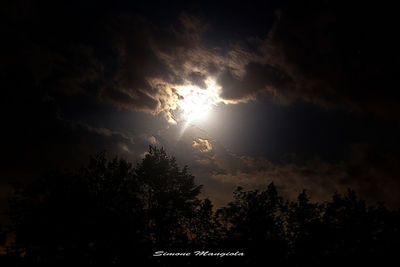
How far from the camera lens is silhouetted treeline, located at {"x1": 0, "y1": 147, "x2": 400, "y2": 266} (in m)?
23.2

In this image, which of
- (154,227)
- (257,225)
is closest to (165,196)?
(154,227)

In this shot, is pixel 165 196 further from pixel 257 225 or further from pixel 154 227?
pixel 257 225

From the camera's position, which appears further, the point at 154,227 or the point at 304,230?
the point at 304,230

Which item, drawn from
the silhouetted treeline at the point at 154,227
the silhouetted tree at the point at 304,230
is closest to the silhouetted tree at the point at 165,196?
the silhouetted treeline at the point at 154,227

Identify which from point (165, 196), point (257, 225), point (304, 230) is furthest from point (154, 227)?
point (304, 230)

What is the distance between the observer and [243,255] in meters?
29.2

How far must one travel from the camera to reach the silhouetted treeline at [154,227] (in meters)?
23.2

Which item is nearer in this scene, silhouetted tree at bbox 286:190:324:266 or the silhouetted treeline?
the silhouetted treeline

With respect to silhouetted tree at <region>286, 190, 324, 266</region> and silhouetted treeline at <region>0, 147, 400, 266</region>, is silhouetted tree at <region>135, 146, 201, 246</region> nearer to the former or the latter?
silhouetted treeline at <region>0, 147, 400, 266</region>

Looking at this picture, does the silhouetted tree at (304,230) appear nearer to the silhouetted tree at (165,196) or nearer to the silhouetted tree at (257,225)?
the silhouetted tree at (257,225)

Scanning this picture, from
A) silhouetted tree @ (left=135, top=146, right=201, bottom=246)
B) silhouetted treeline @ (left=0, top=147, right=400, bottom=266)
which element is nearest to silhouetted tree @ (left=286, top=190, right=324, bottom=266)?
silhouetted treeline @ (left=0, top=147, right=400, bottom=266)

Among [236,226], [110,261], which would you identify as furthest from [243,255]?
[110,261]

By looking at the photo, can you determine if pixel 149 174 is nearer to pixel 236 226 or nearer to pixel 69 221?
pixel 69 221

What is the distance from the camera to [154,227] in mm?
28391
